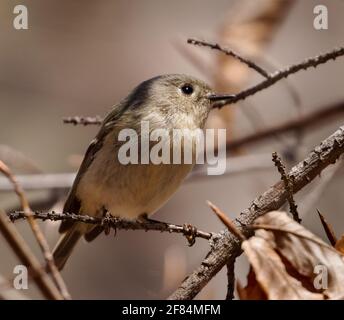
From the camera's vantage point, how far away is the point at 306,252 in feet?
3.62

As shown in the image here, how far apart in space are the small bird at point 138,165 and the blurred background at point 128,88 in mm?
174

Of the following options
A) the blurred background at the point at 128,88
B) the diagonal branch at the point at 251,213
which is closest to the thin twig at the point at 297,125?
the blurred background at the point at 128,88

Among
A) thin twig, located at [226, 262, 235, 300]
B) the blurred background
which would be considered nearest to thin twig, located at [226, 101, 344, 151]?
the blurred background

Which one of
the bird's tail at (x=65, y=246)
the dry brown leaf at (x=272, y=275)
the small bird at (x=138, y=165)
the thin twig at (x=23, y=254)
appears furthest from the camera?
the bird's tail at (x=65, y=246)

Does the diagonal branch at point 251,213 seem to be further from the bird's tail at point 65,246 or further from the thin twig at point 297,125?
the bird's tail at point 65,246

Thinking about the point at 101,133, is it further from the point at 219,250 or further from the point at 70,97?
the point at 70,97

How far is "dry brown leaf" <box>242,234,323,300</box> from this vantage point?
41.6 inches

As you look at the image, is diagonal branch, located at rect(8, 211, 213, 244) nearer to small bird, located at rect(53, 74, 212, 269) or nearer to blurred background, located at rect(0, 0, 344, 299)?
small bird, located at rect(53, 74, 212, 269)

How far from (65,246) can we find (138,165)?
0.67 meters

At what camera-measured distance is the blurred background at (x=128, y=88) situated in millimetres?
3164

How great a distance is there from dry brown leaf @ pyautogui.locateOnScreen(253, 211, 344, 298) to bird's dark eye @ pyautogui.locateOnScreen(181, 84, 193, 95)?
1506 mm

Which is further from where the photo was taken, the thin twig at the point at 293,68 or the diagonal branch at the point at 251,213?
the thin twig at the point at 293,68
